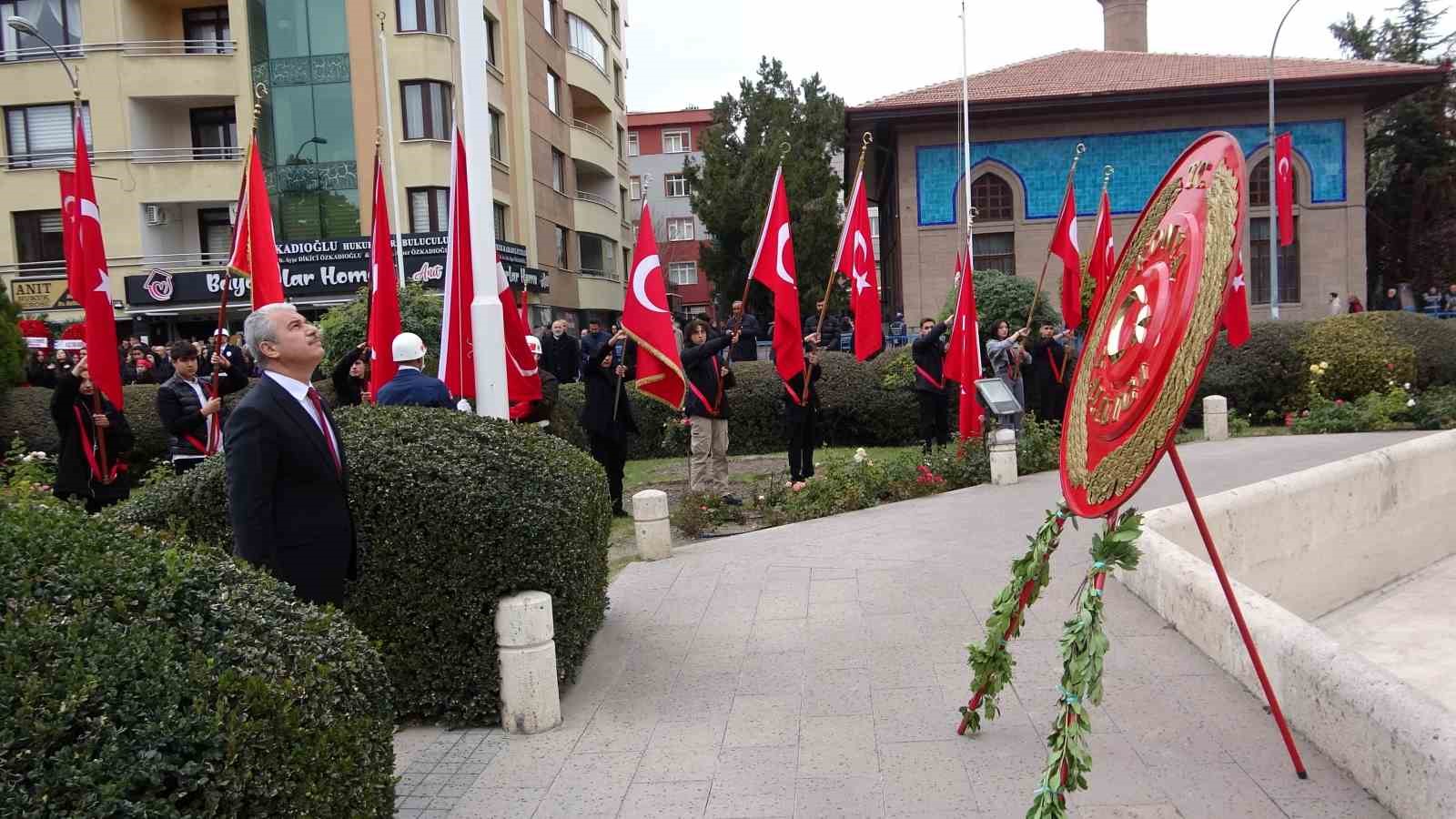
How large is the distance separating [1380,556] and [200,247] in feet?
100

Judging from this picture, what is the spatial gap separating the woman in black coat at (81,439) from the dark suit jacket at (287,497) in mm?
5493

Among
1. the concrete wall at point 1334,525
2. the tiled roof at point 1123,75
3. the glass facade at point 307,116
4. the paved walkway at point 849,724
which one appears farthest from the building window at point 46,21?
the concrete wall at point 1334,525

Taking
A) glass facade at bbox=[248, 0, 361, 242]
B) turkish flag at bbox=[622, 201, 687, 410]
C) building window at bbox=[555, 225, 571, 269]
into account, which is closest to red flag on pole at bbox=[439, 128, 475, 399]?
turkish flag at bbox=[622, 201, 687, 410]

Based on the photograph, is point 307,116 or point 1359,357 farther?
point 307,116

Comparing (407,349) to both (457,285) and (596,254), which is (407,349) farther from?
(596,254)

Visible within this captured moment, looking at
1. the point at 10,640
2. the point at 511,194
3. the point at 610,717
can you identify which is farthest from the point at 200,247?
the point at 10,640

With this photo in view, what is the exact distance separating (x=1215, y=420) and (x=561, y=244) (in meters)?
27.3

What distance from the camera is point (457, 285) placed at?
8.22 metres

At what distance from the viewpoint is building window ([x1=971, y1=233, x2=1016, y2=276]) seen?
31000mm

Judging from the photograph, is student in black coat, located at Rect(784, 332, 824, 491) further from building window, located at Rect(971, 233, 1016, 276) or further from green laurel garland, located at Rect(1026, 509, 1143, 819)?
building window, located at Rect(971, 233, 1016, 276)

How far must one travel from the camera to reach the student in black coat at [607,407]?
10.9 meters

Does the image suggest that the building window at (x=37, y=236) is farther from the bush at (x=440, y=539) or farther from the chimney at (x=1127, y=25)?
the chimney at (x=1127, y=25)

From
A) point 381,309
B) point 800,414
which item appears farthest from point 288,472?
point 800,414

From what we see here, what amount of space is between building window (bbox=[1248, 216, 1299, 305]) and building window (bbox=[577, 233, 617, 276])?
Answer: 2294 cm
